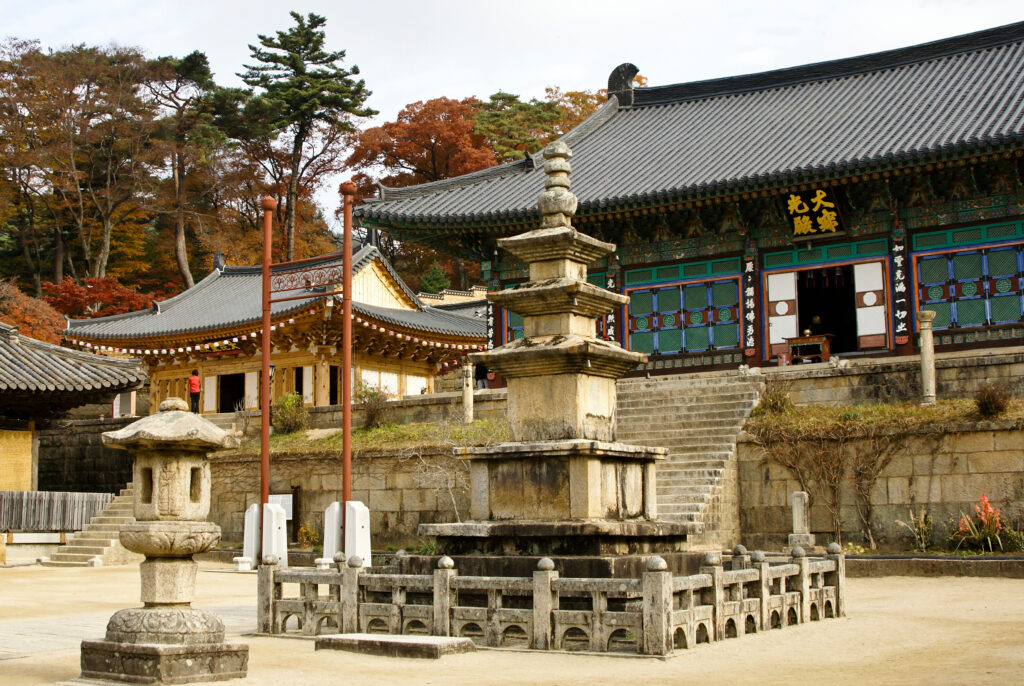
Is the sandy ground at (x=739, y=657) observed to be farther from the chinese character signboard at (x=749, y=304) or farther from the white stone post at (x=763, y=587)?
the chinese character signboard at (x=749, y=304)

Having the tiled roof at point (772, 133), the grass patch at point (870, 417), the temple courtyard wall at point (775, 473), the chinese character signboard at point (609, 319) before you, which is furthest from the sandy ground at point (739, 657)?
the chinese character signboard at point (609, 319)

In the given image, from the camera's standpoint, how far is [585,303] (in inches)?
454

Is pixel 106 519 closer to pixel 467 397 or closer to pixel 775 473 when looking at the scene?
pixel 467 397

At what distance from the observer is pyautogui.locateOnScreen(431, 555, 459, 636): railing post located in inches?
405

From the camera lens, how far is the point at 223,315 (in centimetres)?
3569

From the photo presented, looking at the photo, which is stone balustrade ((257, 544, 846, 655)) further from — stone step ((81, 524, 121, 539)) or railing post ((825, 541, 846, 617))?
stone step ((81, 524, 121, 539))

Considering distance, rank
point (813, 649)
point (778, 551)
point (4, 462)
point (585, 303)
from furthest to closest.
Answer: point (4, 462) < point (778, 551) < point (585, 303) < point (813, 649)

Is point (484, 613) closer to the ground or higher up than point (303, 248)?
closer to the ground

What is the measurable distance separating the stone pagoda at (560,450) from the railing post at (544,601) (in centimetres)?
70

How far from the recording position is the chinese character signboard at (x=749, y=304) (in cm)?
2447

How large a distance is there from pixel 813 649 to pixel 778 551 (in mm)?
9248

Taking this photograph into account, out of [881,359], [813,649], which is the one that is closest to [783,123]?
[881,359]

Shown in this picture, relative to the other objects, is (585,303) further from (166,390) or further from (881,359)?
(166,390)

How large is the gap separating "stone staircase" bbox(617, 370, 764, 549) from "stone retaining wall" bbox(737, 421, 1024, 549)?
0.80 metres
